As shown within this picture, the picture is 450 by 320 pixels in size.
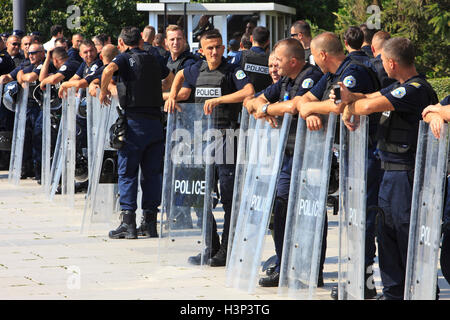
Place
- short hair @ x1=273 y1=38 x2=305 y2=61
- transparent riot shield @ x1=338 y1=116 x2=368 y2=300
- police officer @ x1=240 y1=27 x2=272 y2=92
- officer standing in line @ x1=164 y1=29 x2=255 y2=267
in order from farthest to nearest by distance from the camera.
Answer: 1. police officer @ x1=240 y1=27 x2=272 y2=92
2. officer standing in line @ x1=164 y1=29 x2=255 y2=267
3. short hair @ x1=273 y1=38 x2=305 y2=61
4. transparent riot shield @ x1=338 y1=116 x2=368 y2=300

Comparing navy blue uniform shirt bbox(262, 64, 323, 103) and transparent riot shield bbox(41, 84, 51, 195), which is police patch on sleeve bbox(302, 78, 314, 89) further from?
transparent riot shield bbox(41, 84, 51, 195)

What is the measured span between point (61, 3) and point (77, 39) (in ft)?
73.5

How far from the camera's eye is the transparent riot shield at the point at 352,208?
5758 mm

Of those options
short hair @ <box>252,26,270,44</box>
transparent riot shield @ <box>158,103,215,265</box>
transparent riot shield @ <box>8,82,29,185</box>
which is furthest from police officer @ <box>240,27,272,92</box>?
transparent riot shield @ <box>8,82,29,185</box>

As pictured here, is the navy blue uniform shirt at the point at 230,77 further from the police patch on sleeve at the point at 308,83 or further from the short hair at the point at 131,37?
Answer: the short hair at the point at 131,37

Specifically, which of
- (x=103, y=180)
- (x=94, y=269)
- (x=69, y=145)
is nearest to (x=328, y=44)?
(x=94, y=269)

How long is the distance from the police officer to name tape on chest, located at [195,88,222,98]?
144 cm

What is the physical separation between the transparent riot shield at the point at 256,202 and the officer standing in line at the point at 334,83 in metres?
0.33

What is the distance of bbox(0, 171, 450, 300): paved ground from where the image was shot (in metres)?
6.53

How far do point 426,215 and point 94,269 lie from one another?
3225 millimetres

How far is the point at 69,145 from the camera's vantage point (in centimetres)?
1099

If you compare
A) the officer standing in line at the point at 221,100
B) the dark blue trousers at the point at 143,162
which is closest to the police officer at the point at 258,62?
the dark blue trousers at the point at 143,162
